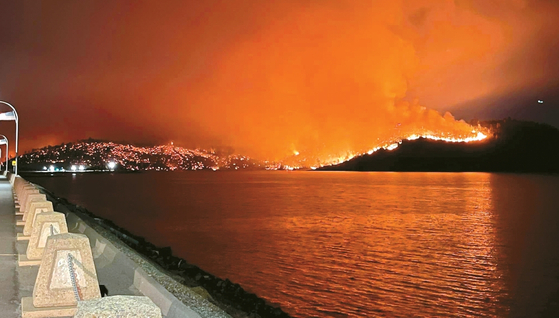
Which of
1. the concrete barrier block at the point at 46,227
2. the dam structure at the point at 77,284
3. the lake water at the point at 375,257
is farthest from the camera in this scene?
the lake water at the point at 375,257

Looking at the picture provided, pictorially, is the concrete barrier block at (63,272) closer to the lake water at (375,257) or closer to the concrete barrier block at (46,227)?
the concrete barrier block at (46,227)

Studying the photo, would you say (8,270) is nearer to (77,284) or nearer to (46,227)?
(46,227)

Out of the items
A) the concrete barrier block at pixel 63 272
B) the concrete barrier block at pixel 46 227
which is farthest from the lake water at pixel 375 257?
the concrete barrier block at pixel 63 272

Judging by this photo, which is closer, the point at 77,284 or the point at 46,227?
the point at 77,284

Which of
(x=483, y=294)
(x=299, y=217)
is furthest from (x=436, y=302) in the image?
(x=299, y=217)

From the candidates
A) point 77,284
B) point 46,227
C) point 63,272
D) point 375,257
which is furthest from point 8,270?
point 375,257

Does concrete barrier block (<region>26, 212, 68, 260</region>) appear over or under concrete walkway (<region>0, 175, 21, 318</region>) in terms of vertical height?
over

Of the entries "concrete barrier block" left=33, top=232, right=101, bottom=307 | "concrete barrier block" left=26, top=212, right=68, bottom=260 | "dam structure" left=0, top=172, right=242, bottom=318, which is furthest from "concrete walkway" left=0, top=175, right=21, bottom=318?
"concrete barrier block" left=26, top=212, right=68, bottom=260

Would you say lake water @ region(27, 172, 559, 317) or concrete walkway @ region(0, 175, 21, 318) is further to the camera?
lake water @ region(27, 172, 559, 317)

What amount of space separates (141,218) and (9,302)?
41.4m

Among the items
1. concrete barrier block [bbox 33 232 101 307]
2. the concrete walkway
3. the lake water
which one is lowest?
the lake water

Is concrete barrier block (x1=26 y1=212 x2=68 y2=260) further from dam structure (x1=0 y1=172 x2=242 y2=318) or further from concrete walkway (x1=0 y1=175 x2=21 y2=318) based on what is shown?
concrete walkway (x1=0 y1=175 x2=21 y2=318)

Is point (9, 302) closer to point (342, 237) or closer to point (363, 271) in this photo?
point (363, 271)

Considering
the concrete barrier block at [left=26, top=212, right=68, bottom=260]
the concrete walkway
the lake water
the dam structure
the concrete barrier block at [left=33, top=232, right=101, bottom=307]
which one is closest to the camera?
the dam structure
